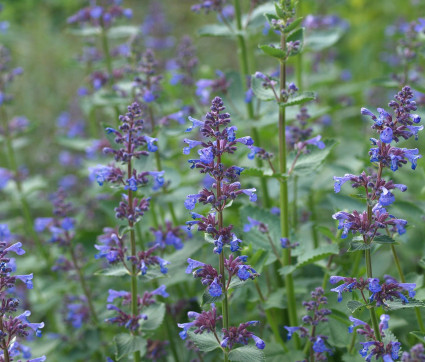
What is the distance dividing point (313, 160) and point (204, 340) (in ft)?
5.26

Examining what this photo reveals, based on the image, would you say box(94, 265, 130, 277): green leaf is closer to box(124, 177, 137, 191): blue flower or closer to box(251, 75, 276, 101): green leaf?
box(124, 177, 137, 191): blue flower

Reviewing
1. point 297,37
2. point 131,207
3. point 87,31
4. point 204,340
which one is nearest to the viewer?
point 204,340

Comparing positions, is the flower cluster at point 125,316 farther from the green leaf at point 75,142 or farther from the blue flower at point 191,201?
the green leaf at point 75,142

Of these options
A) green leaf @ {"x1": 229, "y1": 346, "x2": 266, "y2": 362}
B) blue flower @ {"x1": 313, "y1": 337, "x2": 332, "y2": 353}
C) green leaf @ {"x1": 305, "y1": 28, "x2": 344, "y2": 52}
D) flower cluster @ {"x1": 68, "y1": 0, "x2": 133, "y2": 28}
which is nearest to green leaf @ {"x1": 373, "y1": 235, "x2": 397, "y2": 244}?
blue flower @ {"x1": 313, "y1": 337, "x2": 332, "y2": 353}

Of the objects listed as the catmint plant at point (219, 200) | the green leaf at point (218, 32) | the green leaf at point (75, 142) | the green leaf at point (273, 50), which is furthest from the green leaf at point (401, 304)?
the green leaf at point (75, 142)

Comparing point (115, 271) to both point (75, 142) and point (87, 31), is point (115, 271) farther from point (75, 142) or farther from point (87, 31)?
point (87, 31)

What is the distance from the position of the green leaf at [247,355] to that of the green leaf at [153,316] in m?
0.73

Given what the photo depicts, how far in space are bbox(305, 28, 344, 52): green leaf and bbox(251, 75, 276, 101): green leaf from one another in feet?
5.68

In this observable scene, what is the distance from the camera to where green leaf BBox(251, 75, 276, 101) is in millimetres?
3850

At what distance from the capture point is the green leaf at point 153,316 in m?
3.74

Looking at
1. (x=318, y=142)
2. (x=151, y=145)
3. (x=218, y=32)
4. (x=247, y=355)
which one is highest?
(x=218, y=32)

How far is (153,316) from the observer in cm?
384

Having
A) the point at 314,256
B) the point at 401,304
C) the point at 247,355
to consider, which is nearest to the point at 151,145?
the point at 314,256

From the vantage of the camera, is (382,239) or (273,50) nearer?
(382,239)
